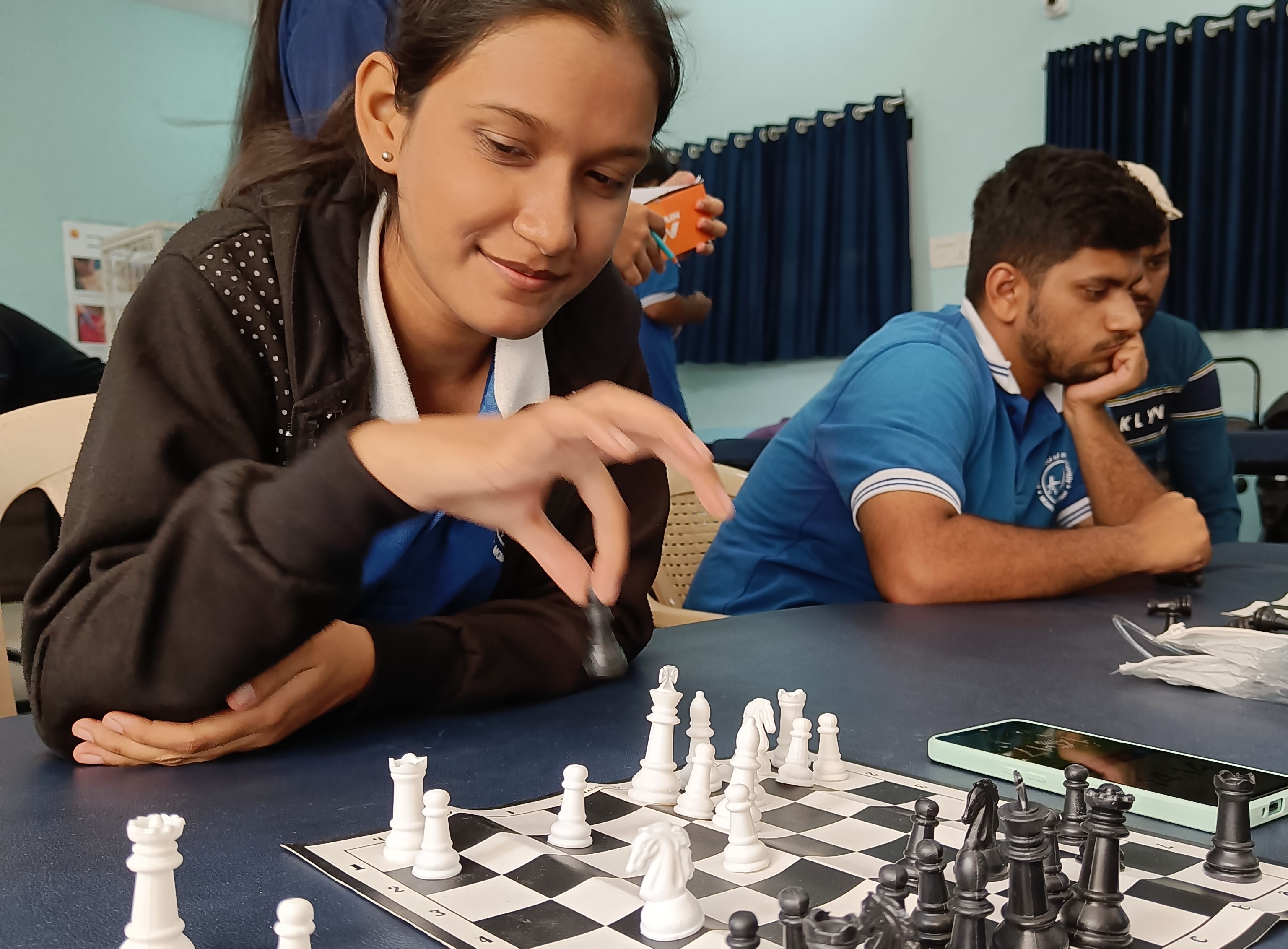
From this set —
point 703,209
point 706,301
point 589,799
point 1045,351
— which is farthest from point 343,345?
point 706,301

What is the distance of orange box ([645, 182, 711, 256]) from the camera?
7.11ft

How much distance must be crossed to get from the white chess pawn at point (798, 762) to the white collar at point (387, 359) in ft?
1.25

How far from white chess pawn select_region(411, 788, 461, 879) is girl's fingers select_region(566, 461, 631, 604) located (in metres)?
0.18

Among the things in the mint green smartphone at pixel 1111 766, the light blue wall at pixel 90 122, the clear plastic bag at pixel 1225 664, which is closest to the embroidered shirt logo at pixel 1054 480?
the clear plastic bag at pixel 1225 664

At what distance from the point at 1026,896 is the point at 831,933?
0.13 metres

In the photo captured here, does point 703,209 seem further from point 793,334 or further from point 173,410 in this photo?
point 793,334

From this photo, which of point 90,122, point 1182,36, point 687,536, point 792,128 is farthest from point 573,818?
point 90,122

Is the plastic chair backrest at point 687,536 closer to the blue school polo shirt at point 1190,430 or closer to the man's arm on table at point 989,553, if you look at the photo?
the man's arm on table at point 989,553

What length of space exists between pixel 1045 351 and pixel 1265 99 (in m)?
3.01

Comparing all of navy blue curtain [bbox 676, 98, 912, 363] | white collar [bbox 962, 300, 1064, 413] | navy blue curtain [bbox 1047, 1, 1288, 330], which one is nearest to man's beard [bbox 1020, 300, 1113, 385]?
white collar [bbox 962, 300, 1064, 413]

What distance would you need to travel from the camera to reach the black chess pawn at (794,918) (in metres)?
0.51

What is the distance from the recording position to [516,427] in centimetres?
75

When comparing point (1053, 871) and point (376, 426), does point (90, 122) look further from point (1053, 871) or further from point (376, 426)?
point (1053, 871)

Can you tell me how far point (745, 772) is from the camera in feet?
2.59
